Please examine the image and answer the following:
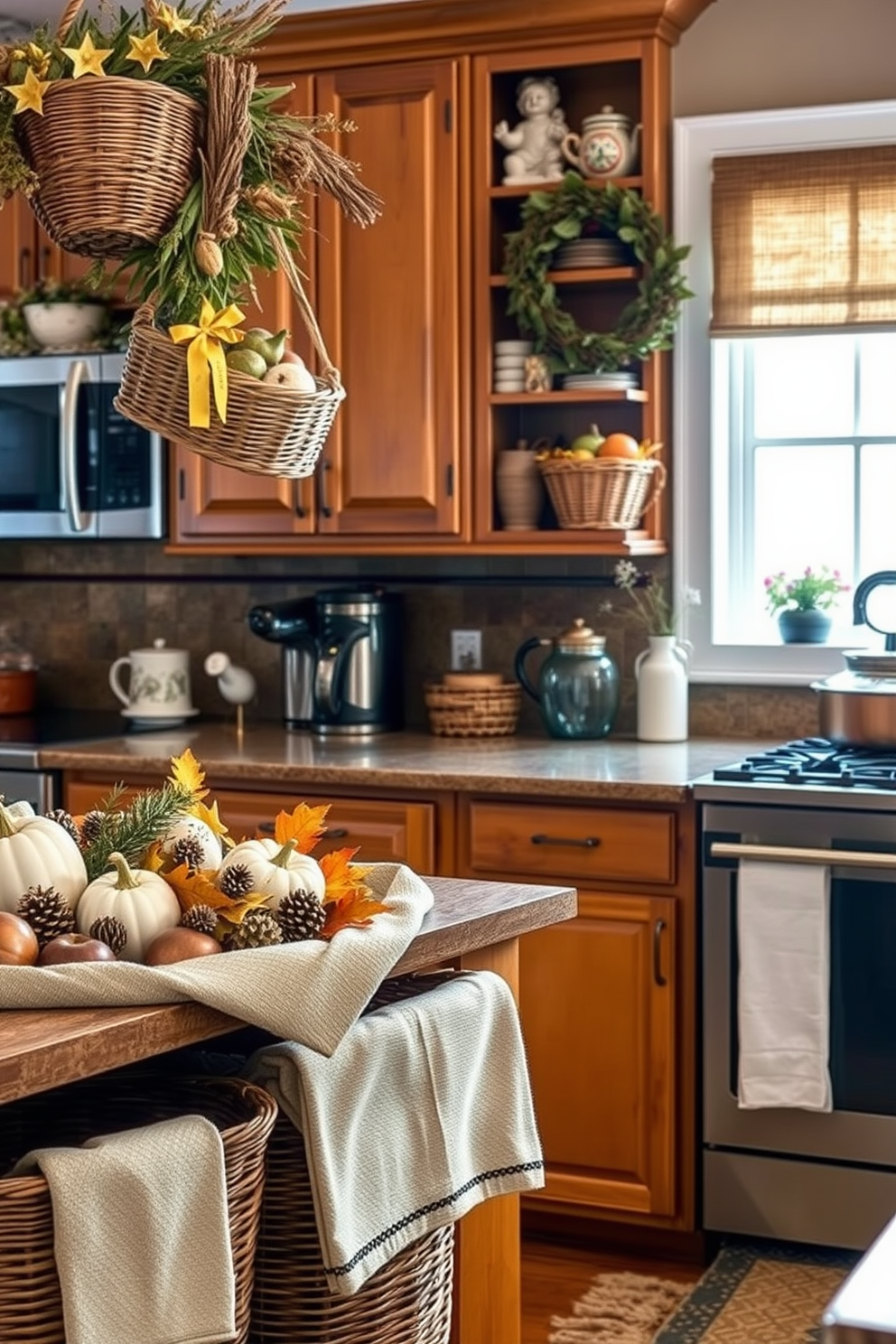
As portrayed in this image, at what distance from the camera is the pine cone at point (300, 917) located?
6.27 ft

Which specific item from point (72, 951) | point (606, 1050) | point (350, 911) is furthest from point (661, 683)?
point (72, 951)

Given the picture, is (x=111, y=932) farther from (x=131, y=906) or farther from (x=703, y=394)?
(x=703, y=394)

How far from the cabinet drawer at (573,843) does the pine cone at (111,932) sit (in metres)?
1.76

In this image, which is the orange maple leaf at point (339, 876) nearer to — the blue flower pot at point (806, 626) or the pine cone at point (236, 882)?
the pine cone at point (236, 882)

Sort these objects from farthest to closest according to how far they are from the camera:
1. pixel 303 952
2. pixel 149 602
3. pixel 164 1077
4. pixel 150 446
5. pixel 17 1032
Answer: pixel 149 602
pixel 150 446
pixel 164 1077
pixel 303 952
pixel 17 1032

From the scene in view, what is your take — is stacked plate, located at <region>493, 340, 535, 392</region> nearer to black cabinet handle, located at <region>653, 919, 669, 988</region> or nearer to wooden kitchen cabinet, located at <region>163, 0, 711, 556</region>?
wooden kitchen cabinet, located at <region>163, 0, 711, 556</region>

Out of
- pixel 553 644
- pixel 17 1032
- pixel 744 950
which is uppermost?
pixel 553 644

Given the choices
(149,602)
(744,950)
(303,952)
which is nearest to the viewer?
(303,952)

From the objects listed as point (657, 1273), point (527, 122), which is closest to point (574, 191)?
point (527, 122)

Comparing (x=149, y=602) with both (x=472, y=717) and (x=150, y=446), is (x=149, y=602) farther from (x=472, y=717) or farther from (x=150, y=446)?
(x=472, y=717)

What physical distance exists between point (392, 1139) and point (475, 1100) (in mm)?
168

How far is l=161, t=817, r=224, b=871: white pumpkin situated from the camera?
2.00 meters

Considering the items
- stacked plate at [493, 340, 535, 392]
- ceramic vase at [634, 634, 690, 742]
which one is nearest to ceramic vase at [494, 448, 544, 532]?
stacked plate at [493, 340, 535, 392]

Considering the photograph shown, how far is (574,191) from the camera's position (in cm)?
391
